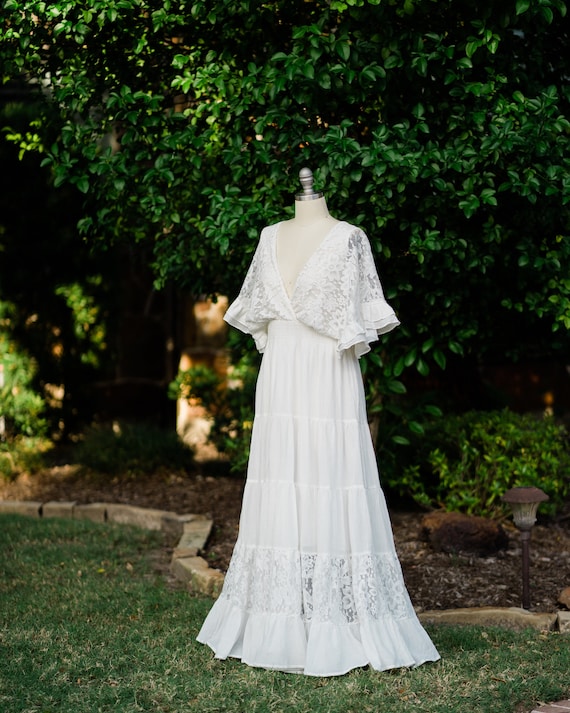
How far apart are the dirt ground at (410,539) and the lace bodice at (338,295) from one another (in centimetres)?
165

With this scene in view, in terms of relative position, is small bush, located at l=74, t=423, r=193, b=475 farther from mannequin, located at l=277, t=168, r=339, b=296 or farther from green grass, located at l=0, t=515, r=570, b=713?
mannequin, located at l=277, t=168, r=339, b=296

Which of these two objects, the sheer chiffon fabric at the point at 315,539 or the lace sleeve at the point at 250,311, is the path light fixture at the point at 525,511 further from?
the lace sleeve at the point at 250,311

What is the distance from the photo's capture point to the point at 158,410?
376 inches

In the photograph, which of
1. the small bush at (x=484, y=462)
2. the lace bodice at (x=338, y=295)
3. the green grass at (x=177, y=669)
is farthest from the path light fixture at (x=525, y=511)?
the small bush at (x=484, y=462)

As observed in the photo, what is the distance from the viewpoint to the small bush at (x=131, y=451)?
7656mm

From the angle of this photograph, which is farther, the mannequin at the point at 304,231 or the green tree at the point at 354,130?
the green tree at the point at 354,130

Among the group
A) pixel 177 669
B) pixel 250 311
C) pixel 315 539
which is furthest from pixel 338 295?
pixel 177 669

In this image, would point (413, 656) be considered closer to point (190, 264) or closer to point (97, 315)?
point (190, 264)

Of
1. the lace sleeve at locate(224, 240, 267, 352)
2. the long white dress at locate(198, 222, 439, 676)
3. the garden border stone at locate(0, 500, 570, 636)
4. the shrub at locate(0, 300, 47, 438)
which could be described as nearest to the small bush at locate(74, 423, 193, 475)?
the shrub at locate(0, 300, 47, 438)

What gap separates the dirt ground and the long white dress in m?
0.98

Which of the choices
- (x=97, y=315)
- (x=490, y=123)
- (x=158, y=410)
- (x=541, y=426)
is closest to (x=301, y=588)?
(x=490, y=123)

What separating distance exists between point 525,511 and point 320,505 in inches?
47.8

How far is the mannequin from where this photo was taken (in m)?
3.89

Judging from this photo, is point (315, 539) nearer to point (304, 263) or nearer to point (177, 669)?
point (177, 669)
